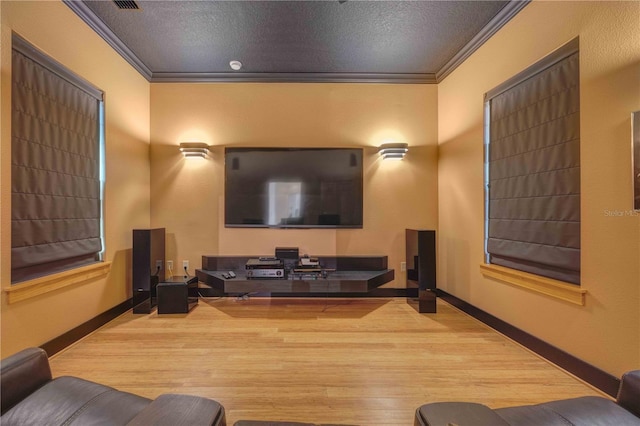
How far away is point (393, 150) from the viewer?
3.56 meters

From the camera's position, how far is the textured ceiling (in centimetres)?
251

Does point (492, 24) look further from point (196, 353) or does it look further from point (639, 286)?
point (196, 353)

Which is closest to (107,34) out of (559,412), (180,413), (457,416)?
(180,413)

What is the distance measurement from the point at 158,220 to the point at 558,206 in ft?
14.6

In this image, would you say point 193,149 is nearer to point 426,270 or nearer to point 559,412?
point 426,270

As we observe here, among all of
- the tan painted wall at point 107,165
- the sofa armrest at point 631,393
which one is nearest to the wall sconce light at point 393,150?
the sofa armrest at point 631,393

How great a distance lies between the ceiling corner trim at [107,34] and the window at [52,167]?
0.57m

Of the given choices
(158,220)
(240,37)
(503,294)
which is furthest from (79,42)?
(503,294)

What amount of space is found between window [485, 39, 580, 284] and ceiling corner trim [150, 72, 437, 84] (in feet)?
4.15

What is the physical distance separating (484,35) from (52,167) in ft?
14.4

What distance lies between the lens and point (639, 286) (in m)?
1.68

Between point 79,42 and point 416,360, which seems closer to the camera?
point 416,360

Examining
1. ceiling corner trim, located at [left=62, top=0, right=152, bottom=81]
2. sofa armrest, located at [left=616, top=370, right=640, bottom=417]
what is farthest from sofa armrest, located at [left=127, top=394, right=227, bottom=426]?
ceiling corner trim, located at [left=62, top=0, right=152, bottom=81]

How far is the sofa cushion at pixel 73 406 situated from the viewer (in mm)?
1027
